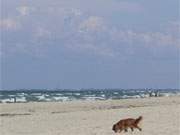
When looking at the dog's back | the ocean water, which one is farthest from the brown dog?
the ocean water

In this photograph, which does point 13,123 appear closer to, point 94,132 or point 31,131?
point 31,131

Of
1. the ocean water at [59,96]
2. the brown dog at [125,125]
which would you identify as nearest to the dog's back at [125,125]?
the brown dog at [125,125]

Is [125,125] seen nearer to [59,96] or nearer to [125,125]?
[125,125]

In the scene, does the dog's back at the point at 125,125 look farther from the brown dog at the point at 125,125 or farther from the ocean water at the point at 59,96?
the ocean water at the point at 59,96

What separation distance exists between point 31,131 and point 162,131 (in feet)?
17.1

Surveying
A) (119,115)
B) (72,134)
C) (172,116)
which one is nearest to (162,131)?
(72,134)

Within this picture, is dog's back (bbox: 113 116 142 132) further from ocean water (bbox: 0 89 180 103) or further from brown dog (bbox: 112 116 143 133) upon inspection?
ocean water (bbox: 0 89 180 103)

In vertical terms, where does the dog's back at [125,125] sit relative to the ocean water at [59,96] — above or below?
above

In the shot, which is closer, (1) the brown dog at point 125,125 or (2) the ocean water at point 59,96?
(1) the brown dog at point 125,125

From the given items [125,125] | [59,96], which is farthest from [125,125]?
[59,96]

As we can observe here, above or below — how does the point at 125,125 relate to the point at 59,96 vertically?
above

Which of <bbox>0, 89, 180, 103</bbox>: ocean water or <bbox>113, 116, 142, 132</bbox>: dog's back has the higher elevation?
<bbox>113, 116, 142, 132</bbox>: dog's back

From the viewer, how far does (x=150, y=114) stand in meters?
24.5

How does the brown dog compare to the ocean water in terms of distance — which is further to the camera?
the ocean water
